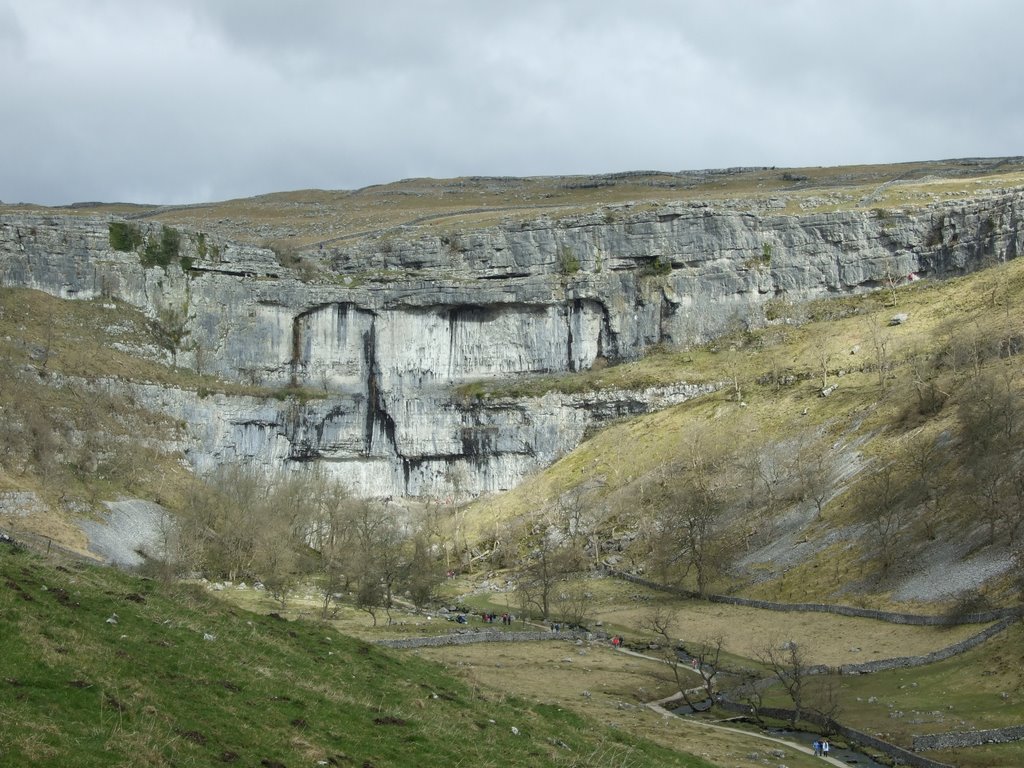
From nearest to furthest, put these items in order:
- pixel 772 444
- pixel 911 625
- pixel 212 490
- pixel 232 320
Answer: pixel 911 625 → pixel 212 490 → pixel 772 444 → pixel 232 320

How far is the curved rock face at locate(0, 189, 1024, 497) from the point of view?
135875 mm

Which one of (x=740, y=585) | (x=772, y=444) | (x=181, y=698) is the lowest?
(x=740, y=585)

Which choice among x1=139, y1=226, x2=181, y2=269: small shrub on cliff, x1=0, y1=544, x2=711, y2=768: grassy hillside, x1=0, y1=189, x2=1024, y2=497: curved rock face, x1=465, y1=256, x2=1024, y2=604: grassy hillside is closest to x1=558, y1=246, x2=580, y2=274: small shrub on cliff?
x1=0, y1=189, x2=1024, y2=497: curved rock face

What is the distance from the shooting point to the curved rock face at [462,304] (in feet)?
446

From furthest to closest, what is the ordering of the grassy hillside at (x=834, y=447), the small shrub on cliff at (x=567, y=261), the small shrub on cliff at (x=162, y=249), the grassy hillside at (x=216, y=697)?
the small shrub on cliff at (x=567, y=261), the small shrub on cliff at (x=162, y=249), the grassy hillside at (x=834, y=447), the grassy hillside at (x=216, y=697)

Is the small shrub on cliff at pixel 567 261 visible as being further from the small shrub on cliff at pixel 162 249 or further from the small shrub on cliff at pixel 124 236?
the small shrub on cliff at pixel 124 236

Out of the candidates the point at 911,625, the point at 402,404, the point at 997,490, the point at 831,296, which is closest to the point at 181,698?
the point at 911,625

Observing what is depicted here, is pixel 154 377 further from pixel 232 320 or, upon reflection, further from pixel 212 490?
pixel 212 490

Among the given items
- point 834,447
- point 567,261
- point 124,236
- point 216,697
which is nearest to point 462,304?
point 567,261

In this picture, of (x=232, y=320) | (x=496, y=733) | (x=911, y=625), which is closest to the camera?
(x=496, y=733)

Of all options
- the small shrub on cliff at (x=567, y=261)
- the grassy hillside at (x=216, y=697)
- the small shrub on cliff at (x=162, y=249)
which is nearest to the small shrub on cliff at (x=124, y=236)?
the small shrub on cliff at (x=162, y=249)

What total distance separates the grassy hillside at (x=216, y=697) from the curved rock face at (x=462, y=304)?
334 feet

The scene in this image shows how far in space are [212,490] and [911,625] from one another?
65.0 meters

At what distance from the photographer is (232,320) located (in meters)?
141
